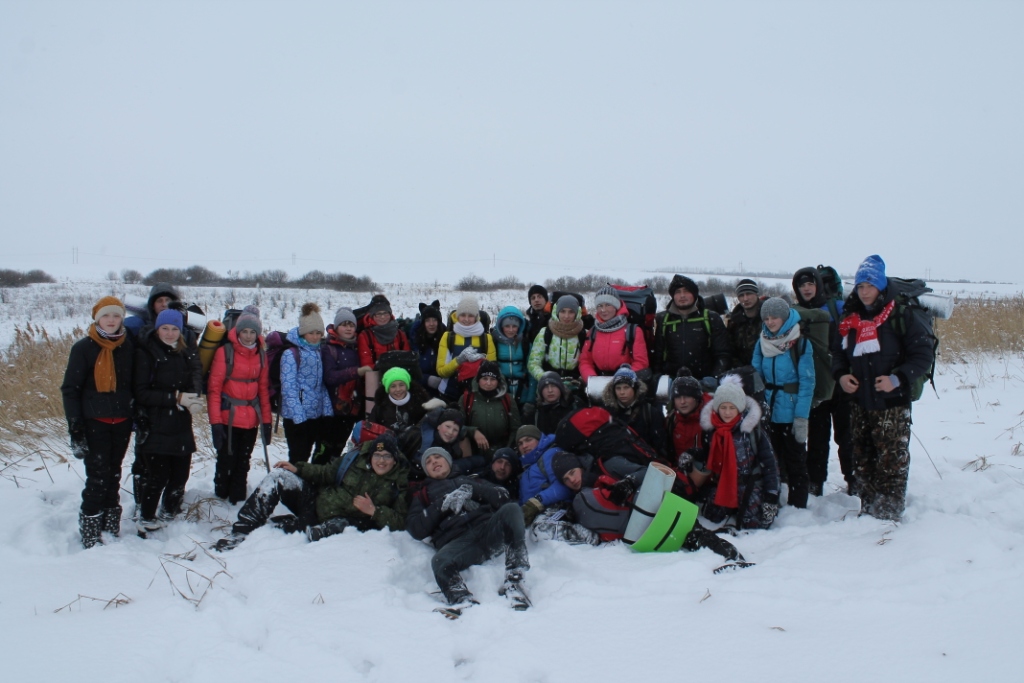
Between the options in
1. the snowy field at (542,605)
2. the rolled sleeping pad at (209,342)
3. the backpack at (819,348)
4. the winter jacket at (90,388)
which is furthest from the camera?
the rolled sleeping pad at (209,342)

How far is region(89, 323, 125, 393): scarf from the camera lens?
4184 mm

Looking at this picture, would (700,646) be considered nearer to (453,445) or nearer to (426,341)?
(453,445)

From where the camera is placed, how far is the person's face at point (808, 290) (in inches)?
203

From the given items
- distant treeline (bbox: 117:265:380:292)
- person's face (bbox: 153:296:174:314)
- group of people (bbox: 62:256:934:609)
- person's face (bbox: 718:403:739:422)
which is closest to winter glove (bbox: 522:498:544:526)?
group of people (bbox: 62:256:934:609)

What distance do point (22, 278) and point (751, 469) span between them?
106 ft

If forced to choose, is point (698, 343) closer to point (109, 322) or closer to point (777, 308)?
point (777, 308)

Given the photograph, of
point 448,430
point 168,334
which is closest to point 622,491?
point 448,430

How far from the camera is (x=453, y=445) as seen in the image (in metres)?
5.15

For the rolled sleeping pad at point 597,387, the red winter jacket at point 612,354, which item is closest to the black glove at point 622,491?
the rolled sleeping pad at point 597,387

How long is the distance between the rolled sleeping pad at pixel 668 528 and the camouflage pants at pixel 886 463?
1493mm

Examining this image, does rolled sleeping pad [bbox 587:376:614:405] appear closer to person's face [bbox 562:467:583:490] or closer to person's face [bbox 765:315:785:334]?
person's face [bbox 562:467:583:490]

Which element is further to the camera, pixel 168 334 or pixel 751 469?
pixel 751 469

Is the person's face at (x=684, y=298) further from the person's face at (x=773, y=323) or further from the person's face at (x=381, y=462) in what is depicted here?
the person's face at (x=381, y=462)

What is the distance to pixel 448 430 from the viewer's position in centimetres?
505
